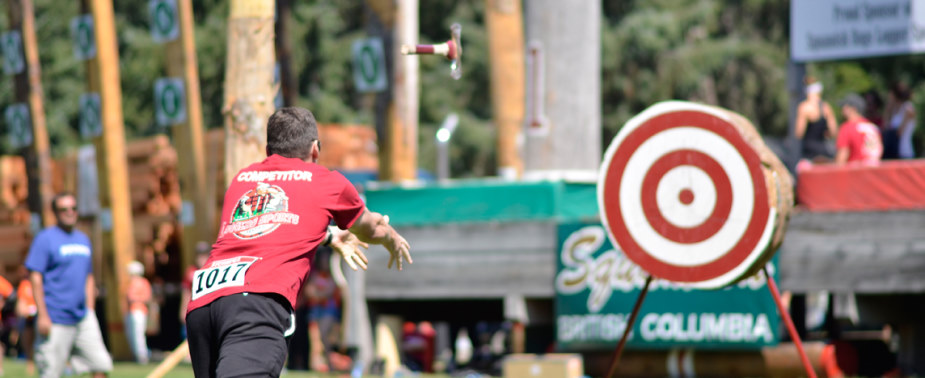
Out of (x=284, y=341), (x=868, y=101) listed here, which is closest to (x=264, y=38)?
(x=284, y=341)

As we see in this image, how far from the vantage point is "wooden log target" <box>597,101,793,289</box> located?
8.83 meters

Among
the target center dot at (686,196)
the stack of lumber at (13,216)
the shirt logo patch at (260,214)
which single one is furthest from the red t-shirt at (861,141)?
the stack of lumber at (13,216)

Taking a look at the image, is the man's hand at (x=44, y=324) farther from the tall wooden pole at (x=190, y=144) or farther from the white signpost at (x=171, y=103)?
the tall wooden pole at (x=190, y=144)

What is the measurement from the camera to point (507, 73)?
20.6 metres

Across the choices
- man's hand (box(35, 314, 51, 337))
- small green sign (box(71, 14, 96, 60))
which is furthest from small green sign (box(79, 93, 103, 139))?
man's hand (box(35, 314, 51, 337))

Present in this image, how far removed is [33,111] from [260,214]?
783 inches

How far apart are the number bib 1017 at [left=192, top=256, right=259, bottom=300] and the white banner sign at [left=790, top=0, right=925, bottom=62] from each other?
1030 centimetres

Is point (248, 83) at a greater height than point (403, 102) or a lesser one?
greater

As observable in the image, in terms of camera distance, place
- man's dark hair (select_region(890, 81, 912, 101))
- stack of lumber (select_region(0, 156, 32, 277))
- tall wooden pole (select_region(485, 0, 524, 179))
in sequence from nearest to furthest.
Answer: man's dark hair (select_region(890, 81, 912, 101)), tall wooden pole (select_region(485, 0, 524, 179)), stack of lumber (select_region(0, 156, 32, 277))

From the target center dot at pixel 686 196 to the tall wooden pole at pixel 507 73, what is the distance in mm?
11316

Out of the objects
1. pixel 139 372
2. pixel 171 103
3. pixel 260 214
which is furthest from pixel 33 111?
pixel 260 214

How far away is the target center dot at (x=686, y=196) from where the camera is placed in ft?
30.2

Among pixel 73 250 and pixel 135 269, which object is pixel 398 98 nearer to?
pixel 135 269

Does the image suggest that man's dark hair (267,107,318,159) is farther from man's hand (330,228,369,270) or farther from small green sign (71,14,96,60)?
small green sign (71,14,96,60)
